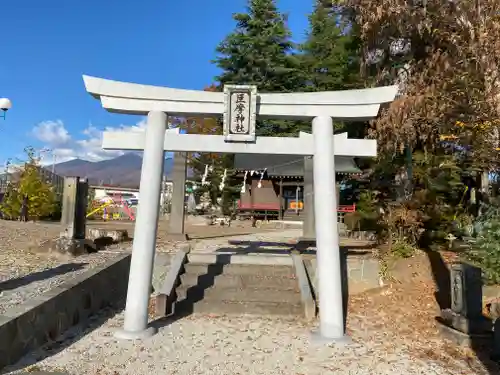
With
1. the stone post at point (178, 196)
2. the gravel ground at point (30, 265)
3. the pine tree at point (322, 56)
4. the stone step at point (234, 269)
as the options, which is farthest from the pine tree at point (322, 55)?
the stone step at point (234, 269)

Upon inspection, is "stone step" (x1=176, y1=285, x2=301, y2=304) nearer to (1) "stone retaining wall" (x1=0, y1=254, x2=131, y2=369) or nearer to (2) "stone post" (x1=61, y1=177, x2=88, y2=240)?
(1) "stone retaining wall" (x1=0, y1=254, x2=131, y2=369)

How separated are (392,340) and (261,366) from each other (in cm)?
233

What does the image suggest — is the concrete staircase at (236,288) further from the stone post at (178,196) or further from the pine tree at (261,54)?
the pine tree at (261,54)

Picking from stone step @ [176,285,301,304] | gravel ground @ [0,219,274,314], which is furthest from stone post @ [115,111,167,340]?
gravel ground @ [0,219,274,314]

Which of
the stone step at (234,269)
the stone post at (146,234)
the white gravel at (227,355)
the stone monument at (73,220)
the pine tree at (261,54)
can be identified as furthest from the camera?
the pine tree at (261,54)

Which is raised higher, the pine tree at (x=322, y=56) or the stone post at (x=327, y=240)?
the pine tree at (x=322, y=56)

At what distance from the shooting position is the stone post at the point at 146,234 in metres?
5.63

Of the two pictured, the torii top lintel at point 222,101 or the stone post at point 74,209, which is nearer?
the torii top lintel at point 222,101

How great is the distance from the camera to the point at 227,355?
496 centimetres

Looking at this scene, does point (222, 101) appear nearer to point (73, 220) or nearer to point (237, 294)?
point (237, 294)

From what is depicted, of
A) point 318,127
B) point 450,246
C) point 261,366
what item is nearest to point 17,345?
point 261,366

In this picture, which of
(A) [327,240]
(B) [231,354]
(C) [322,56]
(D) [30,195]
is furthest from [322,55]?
(B) [231,354]

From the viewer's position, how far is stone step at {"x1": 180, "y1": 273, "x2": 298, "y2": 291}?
24.5 ft

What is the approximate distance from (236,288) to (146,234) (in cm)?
237
